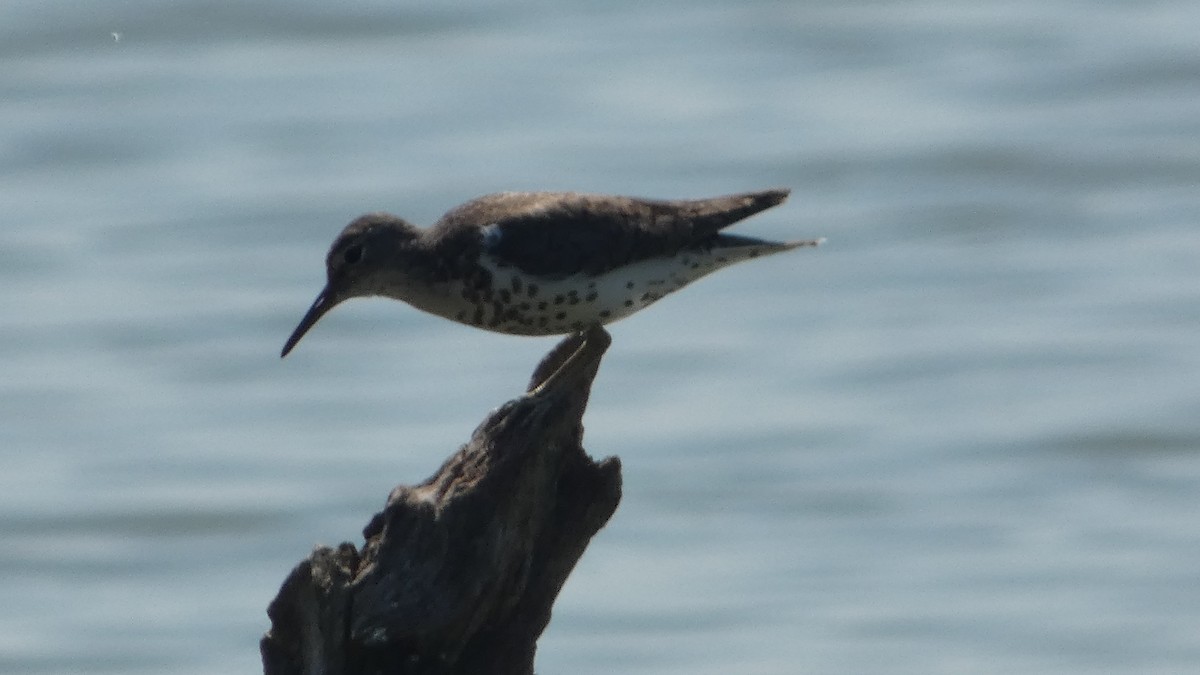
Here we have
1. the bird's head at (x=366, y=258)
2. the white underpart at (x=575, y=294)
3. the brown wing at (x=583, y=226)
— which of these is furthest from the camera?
the bird's head at (x=366, y=258)

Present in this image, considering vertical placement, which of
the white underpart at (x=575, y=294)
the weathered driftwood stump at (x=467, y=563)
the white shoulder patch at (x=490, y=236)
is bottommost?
the weathered driftwood stump at (x=467, y=563)

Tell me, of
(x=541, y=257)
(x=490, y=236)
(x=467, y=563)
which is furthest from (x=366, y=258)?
(x=467, y=563)

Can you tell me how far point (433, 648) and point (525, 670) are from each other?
55 centimetres

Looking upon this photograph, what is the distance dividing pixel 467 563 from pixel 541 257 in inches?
109

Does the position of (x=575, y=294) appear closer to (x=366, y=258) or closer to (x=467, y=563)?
(x=366, y=258)

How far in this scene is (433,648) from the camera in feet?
24.9

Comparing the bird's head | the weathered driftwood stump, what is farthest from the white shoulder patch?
the weathered driftwood stump

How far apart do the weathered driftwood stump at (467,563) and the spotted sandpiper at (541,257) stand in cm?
173

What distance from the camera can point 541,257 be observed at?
33.2ft

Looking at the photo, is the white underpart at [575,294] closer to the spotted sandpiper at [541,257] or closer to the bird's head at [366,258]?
the spotted sandpiper at [541,257]

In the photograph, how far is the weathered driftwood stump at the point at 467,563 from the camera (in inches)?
295

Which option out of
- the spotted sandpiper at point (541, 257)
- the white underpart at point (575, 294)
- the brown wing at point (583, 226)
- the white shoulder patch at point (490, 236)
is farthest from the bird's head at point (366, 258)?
the white underpart at point (575, 294)

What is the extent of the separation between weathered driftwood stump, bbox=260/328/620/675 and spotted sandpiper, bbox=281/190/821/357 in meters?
1.73

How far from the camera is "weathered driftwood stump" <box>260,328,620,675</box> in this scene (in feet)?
24.6
